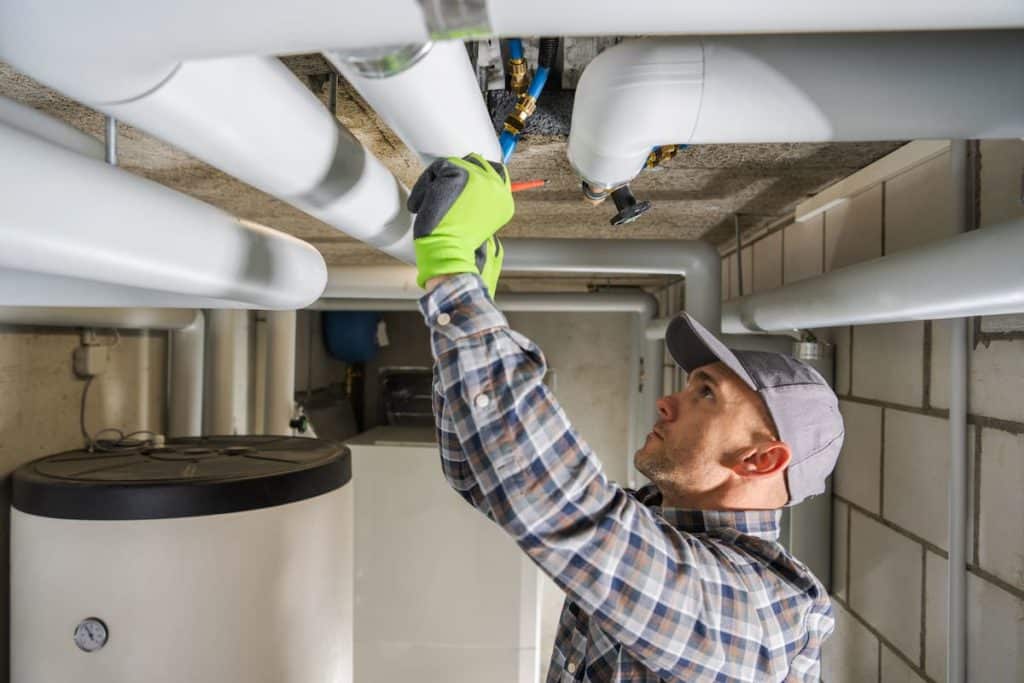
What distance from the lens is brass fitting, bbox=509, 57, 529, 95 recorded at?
87cm

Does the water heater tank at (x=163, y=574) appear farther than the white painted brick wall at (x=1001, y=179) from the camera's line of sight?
Yes

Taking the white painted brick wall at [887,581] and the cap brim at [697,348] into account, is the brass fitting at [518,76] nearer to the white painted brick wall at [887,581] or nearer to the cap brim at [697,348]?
the cap brim at [697,348]

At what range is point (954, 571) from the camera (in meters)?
1.06

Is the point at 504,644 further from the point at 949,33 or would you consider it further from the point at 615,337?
the point at 949,33

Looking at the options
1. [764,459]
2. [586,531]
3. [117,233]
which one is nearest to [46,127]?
[117,233]

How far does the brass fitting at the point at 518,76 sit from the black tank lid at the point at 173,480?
2.91 feet

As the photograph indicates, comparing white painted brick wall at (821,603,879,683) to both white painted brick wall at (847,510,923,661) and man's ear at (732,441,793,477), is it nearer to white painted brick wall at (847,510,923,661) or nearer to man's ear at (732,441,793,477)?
white painted brick wall at (847,510,923,661)

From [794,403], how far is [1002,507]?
420mm

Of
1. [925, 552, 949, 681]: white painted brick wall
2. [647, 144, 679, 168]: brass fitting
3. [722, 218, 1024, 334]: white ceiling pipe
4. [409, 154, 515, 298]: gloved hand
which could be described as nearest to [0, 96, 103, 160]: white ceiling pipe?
[409, 154, 515, 298]: gloved hand

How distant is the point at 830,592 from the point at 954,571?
61cm

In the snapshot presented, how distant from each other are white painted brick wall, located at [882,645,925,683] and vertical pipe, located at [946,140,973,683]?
187mm

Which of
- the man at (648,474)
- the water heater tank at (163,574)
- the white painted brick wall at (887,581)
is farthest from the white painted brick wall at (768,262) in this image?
the water heater tank at (163,574)

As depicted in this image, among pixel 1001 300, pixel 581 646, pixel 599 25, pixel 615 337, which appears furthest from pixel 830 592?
pixel 615 337

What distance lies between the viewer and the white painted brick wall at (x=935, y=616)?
1.12m
